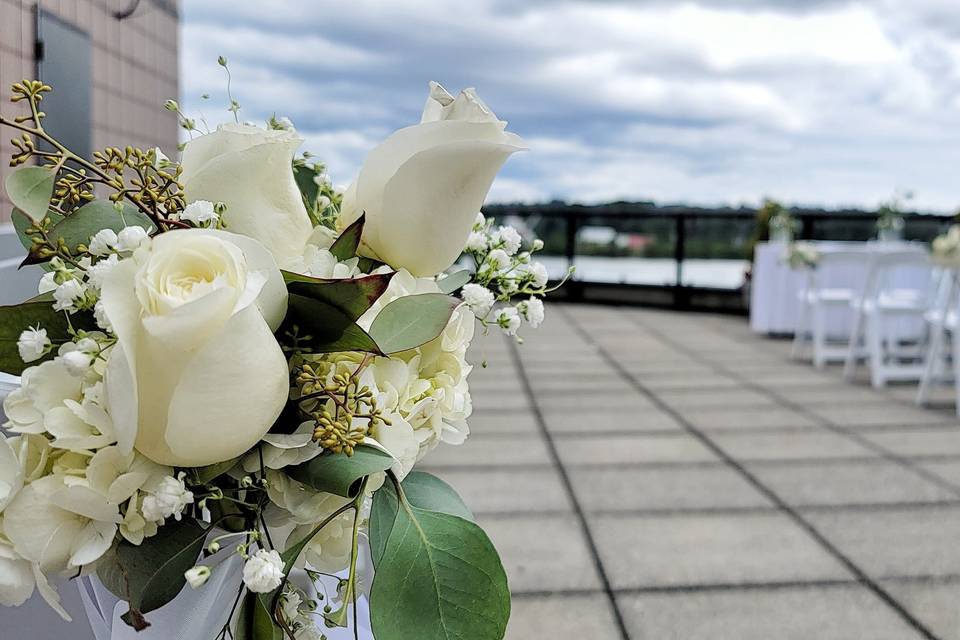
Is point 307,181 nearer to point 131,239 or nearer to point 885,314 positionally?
point 131,239

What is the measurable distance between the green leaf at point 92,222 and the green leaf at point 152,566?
6.8 inches

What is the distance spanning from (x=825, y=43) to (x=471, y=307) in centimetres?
849

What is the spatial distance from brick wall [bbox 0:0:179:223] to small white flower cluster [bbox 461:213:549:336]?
275 centimetres

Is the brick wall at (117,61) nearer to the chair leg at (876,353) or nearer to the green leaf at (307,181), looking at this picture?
the green leaf at (307,181)

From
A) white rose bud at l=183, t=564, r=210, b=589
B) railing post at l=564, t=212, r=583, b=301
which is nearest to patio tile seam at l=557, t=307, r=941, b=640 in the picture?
white rose bud at l=183, t=564, r=210, b=589

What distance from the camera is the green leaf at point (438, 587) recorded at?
428 mm

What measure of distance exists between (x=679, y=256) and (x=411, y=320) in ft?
32.1

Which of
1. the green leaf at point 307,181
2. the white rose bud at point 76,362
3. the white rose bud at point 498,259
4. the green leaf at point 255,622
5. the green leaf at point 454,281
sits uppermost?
the green leaf at point 307,181

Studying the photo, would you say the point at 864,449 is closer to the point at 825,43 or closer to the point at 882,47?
the point at 882,47

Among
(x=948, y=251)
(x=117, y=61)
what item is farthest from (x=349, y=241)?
(x=948, y=251)

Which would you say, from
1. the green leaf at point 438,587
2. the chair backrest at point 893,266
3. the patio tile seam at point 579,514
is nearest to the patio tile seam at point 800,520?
the patio tile seam at point 579,514

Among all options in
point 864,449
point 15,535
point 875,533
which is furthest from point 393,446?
point 864,449

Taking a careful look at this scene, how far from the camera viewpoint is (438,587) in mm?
431

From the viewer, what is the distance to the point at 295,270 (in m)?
0.49
